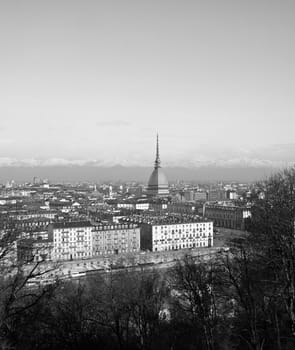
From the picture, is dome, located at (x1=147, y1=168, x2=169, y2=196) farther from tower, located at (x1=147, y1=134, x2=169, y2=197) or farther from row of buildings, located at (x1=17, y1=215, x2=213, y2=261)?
row of buildings, located at (x1=17, y1=215, x2=213, y2=261)

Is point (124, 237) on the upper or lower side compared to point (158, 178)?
lower

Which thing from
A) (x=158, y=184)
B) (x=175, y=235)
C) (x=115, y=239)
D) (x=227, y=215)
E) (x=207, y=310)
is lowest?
(x=175, y=235)

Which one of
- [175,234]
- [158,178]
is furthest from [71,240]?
[158,178]

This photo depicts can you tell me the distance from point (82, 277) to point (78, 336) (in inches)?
579

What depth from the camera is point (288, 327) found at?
36.0ft

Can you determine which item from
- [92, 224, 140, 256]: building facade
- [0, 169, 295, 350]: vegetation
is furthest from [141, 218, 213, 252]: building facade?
[0, 169, 295, 350]: vegetation

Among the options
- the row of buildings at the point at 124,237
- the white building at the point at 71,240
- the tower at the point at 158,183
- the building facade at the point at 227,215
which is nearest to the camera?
the white building at the point at 71,240

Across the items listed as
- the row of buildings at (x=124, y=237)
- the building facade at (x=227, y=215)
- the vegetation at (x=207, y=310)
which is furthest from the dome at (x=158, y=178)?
the vegetation at (x=207, y=310)

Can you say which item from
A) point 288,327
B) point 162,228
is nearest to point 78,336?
point 288,327

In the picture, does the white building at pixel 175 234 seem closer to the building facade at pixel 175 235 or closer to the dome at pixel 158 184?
the building facade at pixel 175 235

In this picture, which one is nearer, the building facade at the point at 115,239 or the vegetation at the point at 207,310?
the vegetation at the point at 207,310

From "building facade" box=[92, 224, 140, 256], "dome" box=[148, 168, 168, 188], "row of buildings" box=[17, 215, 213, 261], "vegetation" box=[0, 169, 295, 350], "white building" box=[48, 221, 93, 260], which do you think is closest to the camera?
"vegetation" box=[0, 169, 295, 350]

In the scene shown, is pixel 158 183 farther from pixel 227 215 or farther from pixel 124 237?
pixel 124 237

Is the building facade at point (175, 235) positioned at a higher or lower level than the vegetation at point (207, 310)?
lower
